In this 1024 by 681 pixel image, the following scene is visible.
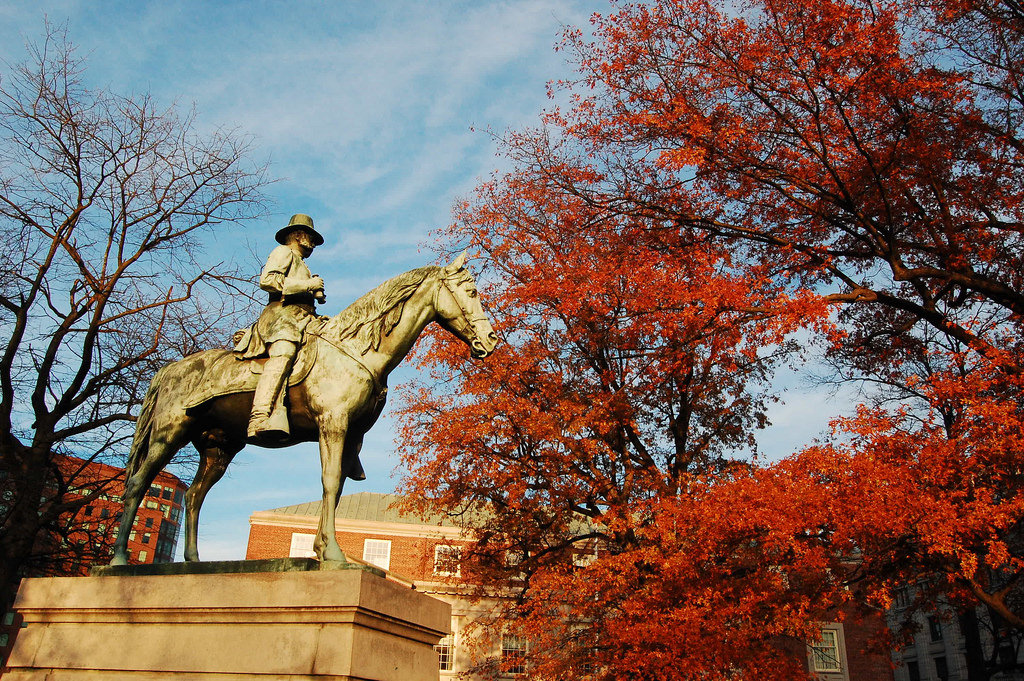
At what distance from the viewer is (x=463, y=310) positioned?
23.2 feet

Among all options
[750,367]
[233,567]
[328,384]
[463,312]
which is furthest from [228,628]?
[750,367]

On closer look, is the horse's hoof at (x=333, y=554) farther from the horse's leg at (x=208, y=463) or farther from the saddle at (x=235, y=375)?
the horse's leg at (x=208, y=463)

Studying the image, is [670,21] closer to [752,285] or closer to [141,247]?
[752,285]

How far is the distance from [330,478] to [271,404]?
0.84m

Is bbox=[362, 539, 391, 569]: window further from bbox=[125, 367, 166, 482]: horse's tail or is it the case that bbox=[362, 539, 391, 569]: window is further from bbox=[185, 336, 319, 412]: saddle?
bbox=[185, 336, 319, 412]: saddle

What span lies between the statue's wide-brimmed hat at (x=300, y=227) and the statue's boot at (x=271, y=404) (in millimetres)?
1507

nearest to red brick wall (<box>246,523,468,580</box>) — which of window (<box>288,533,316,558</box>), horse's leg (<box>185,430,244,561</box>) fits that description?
window (<box>288,533,316,558</box>)

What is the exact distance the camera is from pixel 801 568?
1393cm

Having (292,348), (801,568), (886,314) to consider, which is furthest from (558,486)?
(292,348)

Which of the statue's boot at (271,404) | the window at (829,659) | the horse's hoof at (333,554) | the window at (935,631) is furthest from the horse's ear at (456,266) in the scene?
the window at (935,631)

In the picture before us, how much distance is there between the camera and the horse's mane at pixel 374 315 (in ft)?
22.7

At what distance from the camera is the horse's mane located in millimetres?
6930

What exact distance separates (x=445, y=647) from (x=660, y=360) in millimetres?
22709

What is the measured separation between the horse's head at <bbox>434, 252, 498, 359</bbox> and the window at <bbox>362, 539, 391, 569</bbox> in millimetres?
35707
